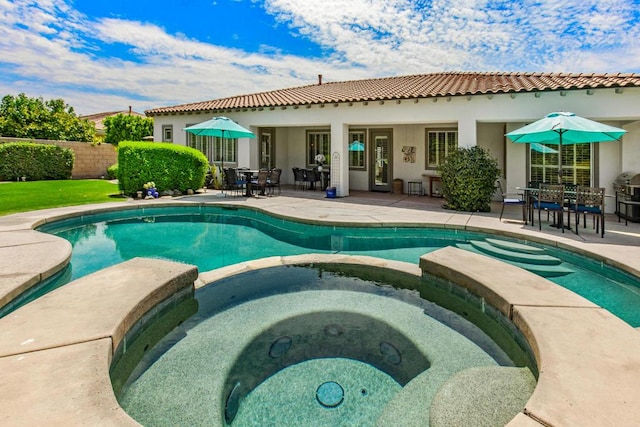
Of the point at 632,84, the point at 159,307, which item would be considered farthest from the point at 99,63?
the point at 632,84

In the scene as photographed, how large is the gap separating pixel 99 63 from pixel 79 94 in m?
14.5

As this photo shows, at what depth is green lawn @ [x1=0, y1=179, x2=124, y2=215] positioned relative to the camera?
11.5 m

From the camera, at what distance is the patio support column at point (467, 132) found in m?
12.2

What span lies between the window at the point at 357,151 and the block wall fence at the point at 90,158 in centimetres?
1664

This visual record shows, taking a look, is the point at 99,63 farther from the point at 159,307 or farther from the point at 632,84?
the point at 632,84

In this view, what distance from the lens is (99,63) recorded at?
24875mm

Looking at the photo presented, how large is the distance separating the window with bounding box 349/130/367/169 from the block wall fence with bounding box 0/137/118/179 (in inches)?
655

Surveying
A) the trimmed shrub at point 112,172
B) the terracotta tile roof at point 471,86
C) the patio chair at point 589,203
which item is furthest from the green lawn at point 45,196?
the patio chair at point 589,203

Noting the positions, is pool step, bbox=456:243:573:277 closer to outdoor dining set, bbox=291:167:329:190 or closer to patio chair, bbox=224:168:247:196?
patio chair, bbox=224:168:247:196

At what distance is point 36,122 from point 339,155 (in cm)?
2517

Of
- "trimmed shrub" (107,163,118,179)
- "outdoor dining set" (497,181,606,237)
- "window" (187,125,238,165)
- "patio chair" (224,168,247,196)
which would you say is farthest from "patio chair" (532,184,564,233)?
"trimmed shrub" (107,163,118,179)

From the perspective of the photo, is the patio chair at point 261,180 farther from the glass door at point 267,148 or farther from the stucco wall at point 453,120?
the glass door at point 267,148

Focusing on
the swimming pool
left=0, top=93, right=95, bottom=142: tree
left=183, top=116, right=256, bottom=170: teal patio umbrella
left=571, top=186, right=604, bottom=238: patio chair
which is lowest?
the swimming pool

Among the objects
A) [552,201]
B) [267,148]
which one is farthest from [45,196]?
[552,201]
